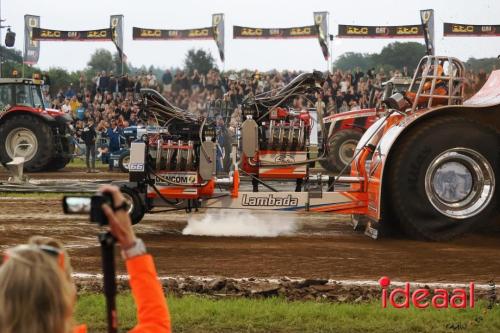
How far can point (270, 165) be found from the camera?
33.0 ft

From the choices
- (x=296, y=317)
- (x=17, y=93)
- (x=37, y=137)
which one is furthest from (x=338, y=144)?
(x=296, y=317)

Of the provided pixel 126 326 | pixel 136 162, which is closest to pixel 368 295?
pixel 126 326

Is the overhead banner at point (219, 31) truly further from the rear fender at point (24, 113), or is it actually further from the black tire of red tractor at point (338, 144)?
the black tire of red tractor at point (338, 144)

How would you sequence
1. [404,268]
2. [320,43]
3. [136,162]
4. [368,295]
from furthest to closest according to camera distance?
[320,43] → [136,162] → [404,268] → [368,295]

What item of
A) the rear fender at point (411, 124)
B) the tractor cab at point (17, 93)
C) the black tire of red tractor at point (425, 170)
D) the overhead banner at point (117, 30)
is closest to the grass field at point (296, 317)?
the black tire of red tractor at point (425, 170)

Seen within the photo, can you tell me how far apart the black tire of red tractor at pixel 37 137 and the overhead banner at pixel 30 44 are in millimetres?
12281

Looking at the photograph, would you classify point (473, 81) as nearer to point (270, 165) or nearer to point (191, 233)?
point (270, 165)

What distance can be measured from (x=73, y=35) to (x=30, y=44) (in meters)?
1.98

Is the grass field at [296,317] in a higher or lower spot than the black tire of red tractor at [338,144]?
lower

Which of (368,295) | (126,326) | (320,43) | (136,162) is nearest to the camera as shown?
(126,326)

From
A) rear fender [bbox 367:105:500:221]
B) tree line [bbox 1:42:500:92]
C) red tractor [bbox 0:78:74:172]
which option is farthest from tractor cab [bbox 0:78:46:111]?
rear fender [bbox 367:105:500:221]

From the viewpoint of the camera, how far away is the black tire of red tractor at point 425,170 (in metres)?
8.47

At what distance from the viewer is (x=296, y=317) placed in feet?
17.6

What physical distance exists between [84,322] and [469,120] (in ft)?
16.6
